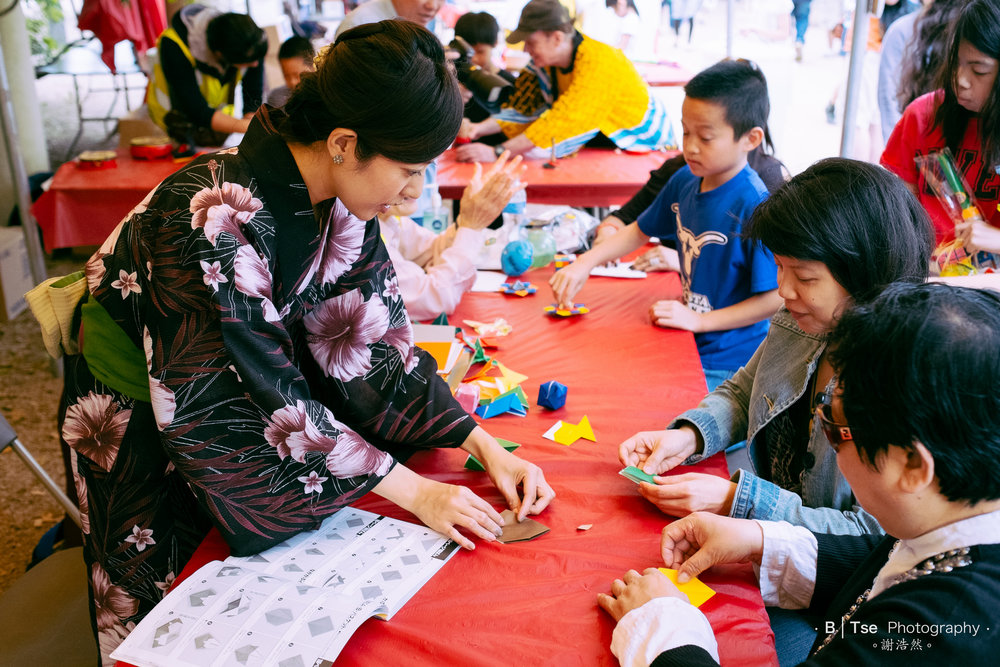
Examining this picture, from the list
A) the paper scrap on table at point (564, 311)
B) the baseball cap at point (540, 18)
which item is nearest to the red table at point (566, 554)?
the paper scrap on table at point (564, 311)

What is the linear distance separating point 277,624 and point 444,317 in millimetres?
1142

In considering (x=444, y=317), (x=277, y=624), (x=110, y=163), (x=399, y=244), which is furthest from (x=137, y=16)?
(x=277, y=624)

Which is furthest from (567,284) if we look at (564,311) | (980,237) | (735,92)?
(980,237)

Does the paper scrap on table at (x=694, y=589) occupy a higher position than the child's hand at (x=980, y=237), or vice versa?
the child's hand at (x=980, y=237)

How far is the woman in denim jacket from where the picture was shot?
1.27 m

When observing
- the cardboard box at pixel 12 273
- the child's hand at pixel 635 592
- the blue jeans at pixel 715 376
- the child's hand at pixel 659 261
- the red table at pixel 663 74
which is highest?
the child's hand at pixel 635 592

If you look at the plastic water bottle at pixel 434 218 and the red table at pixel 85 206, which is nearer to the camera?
the plastic water bottle at pixel 434 218

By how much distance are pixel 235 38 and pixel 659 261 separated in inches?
109

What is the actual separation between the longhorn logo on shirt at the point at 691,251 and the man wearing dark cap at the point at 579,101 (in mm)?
1828

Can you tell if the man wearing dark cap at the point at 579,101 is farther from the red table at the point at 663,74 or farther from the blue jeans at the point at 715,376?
the blue jeans at the point at 715,376

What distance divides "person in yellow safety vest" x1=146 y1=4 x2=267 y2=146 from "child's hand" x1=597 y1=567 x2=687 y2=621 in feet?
12.1

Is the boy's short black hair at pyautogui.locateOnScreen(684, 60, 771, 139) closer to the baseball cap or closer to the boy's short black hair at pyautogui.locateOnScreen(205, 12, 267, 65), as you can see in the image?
the baseball cap

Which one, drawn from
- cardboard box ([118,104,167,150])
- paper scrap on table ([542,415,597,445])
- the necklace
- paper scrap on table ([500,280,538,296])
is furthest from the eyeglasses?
cardboard box ([118,104,167,150])

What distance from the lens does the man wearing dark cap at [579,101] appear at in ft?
13.4
